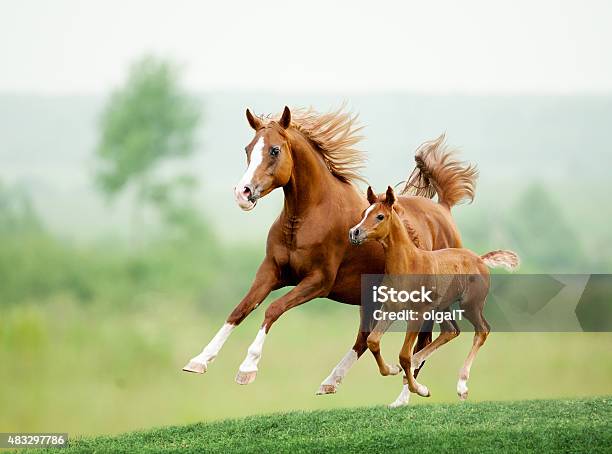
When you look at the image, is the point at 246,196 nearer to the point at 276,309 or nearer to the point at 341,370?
the point at 276,309

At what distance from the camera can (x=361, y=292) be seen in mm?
8289

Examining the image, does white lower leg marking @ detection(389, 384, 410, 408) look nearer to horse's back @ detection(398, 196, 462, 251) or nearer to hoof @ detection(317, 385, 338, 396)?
hoof @ detection(317, 385, 338, 396)

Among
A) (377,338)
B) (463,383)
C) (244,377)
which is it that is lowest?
(463,383)

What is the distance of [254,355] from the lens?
771 cm

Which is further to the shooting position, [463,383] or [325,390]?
[325,390]

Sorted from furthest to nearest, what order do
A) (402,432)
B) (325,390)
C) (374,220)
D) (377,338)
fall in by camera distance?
1. (402,432)
2. (325,390)
3. (377,338)
4. (374,220)

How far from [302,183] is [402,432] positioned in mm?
2334

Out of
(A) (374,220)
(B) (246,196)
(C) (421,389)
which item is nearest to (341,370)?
(C) (421,389)

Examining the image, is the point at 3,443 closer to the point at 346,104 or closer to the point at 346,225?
the point at 346,225

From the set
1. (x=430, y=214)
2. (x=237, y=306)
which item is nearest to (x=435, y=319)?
(x=430, y=214)

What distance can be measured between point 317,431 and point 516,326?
195 cm

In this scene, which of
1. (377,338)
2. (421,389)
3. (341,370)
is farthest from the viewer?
(341,370)

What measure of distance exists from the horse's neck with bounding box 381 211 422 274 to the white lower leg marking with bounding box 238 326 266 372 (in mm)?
1081

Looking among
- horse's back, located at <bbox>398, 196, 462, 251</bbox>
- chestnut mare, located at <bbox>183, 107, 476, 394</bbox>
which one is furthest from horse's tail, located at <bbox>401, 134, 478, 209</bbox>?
chestnut mare, located at <bbox>183, 107, 476, 394</bbox>
